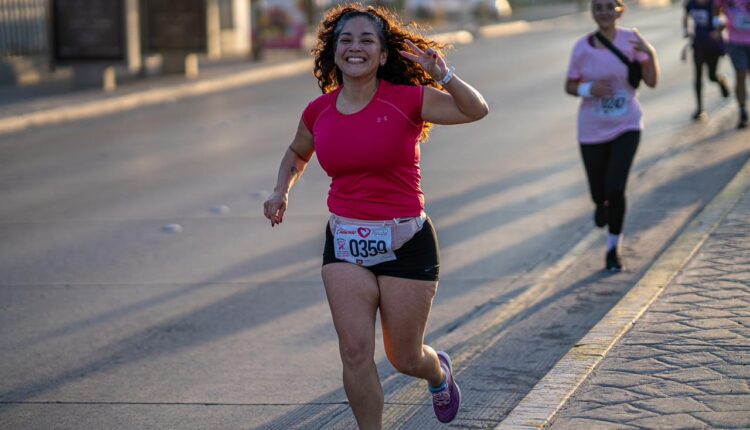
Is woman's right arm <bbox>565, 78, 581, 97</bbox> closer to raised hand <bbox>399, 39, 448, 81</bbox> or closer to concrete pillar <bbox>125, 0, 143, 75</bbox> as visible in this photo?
raised hand <bbox>399, 39, 448, 81</bbox>

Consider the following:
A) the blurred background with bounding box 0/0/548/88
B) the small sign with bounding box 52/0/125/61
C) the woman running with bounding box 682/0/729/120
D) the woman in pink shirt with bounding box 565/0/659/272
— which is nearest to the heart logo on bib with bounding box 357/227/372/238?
the woman in pink shirt with bounding box 565/0/659/272

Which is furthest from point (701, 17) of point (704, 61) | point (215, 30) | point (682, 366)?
point (215, 30)

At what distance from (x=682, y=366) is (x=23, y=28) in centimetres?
2416

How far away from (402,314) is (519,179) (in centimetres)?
822

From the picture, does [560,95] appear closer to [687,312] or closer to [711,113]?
[711,113]

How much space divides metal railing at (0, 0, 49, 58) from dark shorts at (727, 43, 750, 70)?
15.1m

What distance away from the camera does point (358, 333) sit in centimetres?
506

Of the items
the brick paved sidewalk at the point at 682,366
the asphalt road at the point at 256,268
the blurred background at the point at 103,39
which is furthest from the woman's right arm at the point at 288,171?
the blurred background at the point at 103,39

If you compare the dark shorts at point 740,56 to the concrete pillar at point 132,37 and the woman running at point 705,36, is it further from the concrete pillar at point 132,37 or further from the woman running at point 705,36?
the concrete pillar at point 132,37

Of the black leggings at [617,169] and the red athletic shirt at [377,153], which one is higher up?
the red athletic shirt at [377,153]

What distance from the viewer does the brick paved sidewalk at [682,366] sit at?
16.3 feet

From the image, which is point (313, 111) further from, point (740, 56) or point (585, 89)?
point (740, 56)

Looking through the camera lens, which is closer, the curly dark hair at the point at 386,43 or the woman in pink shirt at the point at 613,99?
the curly dark hair at the point at 386,43

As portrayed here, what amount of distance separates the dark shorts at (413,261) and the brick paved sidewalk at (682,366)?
28.9 inches
